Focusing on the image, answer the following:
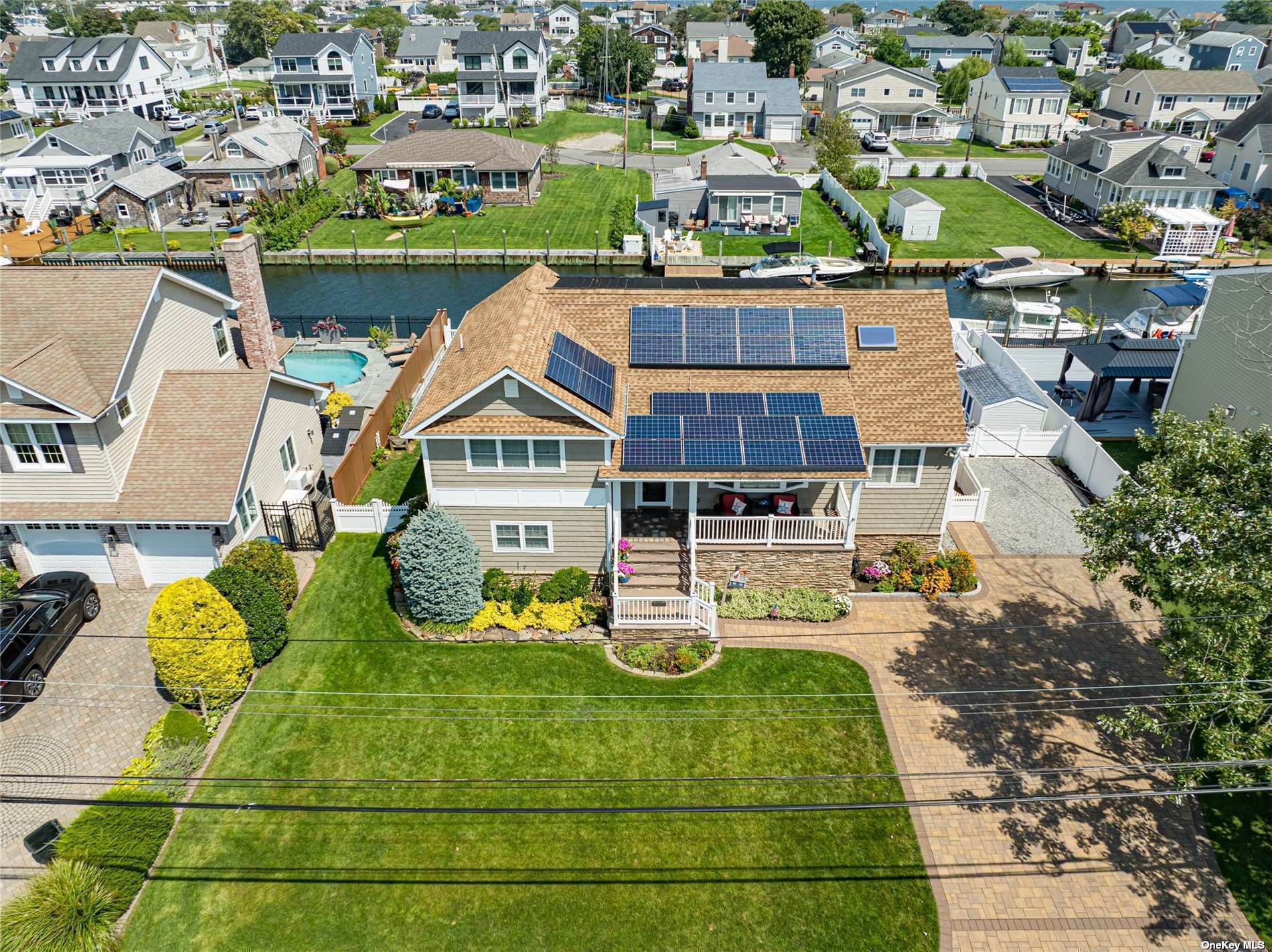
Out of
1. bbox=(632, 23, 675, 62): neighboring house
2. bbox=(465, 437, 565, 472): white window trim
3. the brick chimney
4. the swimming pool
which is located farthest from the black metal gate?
bbox=(632, 23, 675, 62): neighboring house

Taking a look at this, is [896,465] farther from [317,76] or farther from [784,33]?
→ [784,33]

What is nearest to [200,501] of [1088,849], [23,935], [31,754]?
[31,754]

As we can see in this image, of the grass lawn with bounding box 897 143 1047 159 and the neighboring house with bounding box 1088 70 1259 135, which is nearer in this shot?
the neighboring house with bounding box 1088 70 1259 135

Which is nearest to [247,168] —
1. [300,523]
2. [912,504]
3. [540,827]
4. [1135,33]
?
[300,523]

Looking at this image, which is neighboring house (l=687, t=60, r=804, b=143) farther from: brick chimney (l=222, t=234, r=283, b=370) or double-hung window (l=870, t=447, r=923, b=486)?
double-hung window (l=870, t=447, r=923, b=486)

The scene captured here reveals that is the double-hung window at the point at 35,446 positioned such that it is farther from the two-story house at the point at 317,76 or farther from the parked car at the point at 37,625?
the two-story house at the point at 317,76

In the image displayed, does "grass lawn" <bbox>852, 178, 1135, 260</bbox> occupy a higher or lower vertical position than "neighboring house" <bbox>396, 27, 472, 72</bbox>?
lower
